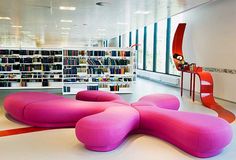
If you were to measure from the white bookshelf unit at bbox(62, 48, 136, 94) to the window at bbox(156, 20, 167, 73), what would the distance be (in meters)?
4.21

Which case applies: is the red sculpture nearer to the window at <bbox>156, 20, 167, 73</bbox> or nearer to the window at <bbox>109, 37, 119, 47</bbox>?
the window at <bbox>156, 20, 167, 73</bbox>

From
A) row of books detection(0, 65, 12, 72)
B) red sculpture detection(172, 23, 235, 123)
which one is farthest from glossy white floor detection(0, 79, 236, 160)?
row of books detection(0, 65, 12, 72)

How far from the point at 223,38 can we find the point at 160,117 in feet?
16.0

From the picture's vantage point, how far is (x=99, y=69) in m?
8.98

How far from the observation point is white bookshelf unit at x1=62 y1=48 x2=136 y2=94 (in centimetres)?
880

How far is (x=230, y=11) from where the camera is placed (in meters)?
7.70

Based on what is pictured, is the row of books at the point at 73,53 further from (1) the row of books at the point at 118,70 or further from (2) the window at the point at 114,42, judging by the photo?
(2) the window at the point at 114,42

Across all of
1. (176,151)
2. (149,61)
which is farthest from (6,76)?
(149,61)

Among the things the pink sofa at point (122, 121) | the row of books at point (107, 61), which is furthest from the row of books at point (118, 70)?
the pink sofa at point (122, 121)

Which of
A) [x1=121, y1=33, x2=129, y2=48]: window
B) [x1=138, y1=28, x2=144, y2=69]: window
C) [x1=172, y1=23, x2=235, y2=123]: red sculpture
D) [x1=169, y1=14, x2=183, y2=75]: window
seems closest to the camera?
[x1=172, y1=23, x2=235, y2=123]: red sculpture

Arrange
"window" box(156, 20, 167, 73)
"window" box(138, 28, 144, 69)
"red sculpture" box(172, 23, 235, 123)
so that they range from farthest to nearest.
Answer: "window" box(138, 28, 144, 69), "window" box(156, 20, 167, 73), "red sculpture" box(172, 23, 235, 123)

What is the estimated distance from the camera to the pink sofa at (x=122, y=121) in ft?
12.0

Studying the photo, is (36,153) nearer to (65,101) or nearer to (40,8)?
(65,101)

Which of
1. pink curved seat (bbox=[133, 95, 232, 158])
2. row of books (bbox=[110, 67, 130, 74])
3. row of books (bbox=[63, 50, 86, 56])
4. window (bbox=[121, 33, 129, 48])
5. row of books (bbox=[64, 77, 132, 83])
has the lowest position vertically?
pink curved seat (bbox=[133, 95, 232, 158])
